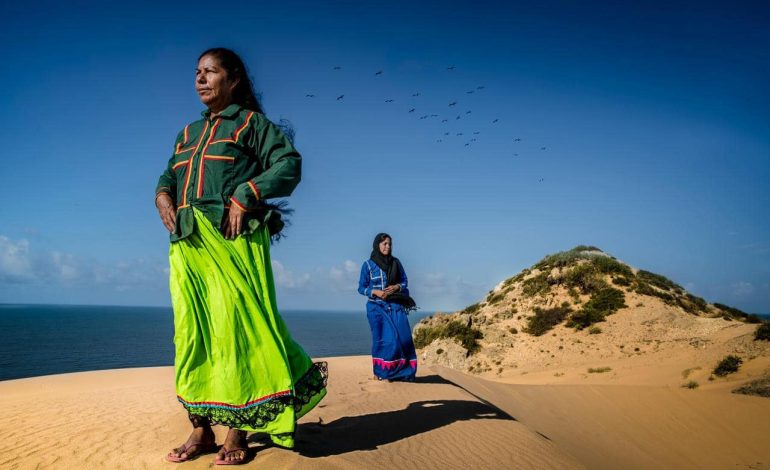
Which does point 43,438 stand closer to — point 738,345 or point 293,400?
point 293,400

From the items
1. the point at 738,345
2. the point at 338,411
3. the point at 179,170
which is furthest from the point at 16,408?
the point at 738,345

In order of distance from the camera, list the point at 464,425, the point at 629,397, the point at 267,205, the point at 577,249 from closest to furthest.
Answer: the point at 267,205 < the point at 464,425 < the point at 629,397 < the point at 577,249

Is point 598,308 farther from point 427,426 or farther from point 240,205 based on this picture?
point 240,205

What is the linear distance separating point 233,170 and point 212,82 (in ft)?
2.39

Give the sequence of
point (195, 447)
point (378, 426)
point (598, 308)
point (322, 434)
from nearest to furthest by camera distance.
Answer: point (195, 447) < point (322, 434) < point (378, 426) < point (598, 308)

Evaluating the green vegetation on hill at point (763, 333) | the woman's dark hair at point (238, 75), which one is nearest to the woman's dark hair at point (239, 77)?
the woman's dark hair at point (238, 75)

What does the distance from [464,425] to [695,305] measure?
20.9m

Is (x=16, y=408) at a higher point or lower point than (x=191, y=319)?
lower

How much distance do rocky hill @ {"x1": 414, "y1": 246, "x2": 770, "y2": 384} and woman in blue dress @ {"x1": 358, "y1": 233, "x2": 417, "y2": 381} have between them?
783cm

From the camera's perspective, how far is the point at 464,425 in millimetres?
4957

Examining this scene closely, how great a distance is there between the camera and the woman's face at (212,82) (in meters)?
3.46

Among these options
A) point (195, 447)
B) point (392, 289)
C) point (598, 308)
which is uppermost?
point (392, 289)

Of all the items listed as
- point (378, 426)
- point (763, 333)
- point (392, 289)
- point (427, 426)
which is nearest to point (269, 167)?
point (378, 426)

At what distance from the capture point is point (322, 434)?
414cm
